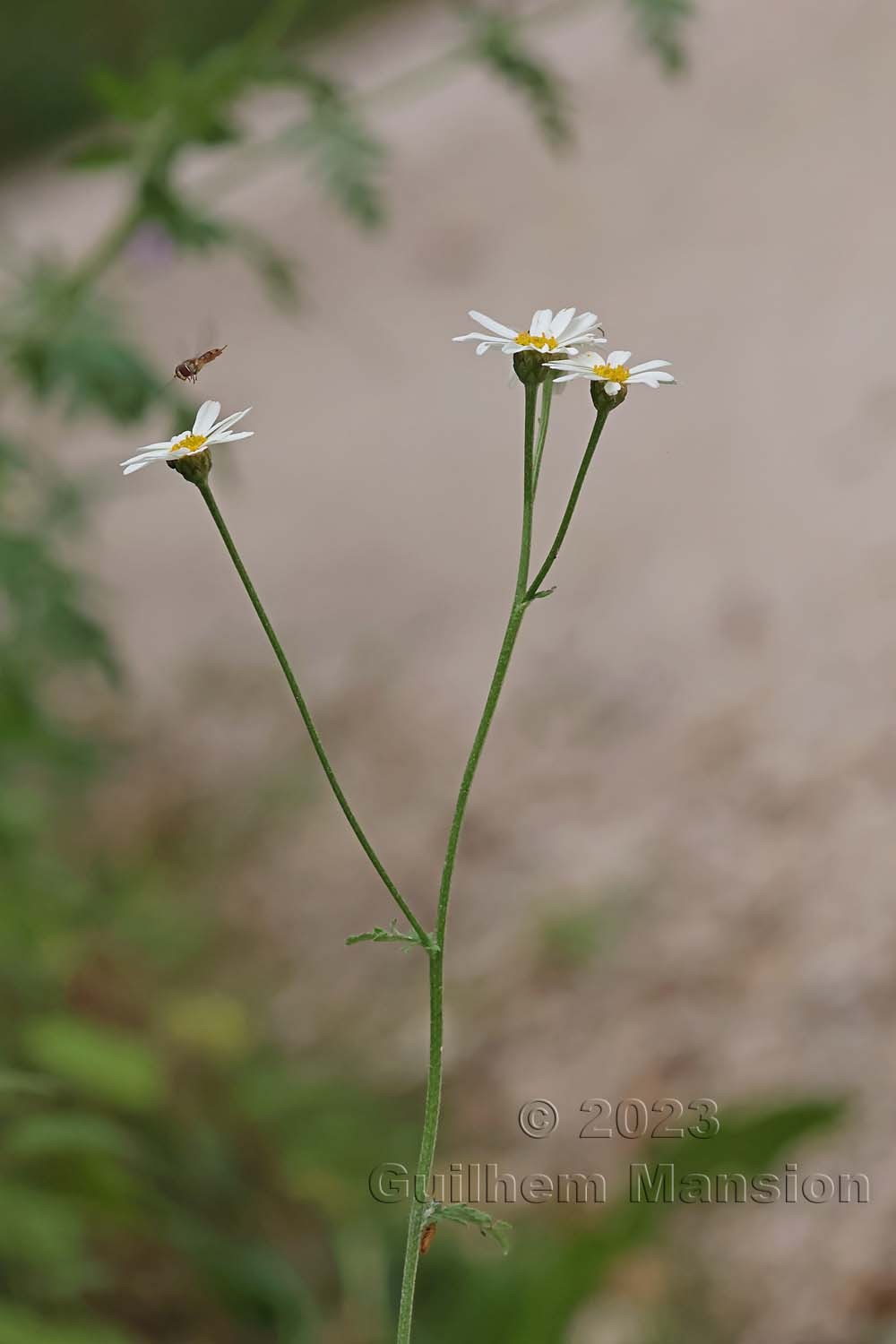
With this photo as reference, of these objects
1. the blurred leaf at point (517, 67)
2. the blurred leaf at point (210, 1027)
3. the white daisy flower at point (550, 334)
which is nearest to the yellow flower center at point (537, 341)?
the white daisy flower at point (550, 334)

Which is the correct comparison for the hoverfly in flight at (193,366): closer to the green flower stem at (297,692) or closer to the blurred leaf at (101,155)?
the green flower stem at (297,692)

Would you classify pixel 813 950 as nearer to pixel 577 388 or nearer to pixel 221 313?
pixel 577 388

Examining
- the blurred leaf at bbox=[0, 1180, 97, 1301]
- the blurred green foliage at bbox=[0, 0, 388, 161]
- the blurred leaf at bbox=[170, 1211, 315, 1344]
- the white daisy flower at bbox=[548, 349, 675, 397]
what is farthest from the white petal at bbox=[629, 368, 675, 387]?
the blurred green foliage at bbox=[0, 0, 388, 161]

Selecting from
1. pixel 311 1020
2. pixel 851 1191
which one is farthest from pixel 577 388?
pixel 851 1191

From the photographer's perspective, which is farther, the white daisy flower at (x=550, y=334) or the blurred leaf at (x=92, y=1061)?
the blurred leaf at (x=92, y=1061)

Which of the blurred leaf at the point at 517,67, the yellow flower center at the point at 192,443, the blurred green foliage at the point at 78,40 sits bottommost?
the yellow flower center at the point at 192,443

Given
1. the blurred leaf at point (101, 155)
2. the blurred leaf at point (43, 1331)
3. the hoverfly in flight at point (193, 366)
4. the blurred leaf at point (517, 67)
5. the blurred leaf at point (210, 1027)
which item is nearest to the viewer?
the hoverfly in flight at point (193, 366)

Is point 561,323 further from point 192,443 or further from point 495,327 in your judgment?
point 192,443
